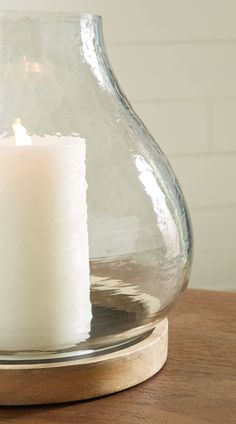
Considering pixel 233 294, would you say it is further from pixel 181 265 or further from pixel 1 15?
pixel 1 15

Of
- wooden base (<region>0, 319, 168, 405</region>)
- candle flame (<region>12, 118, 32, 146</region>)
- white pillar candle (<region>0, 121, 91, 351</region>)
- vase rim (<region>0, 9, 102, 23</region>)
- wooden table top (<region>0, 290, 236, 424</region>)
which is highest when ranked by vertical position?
vase rim (<region>0, 9, 102, 23</region>)

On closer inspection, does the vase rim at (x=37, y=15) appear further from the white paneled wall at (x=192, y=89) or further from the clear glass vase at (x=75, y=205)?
the white paneled wall at (x=192, y=89)

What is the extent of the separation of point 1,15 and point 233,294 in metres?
0.31

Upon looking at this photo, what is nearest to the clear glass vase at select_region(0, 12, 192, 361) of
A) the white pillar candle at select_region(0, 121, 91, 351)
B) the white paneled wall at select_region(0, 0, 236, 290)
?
the white pillar candle at select_region(0, 121, 91, 351)

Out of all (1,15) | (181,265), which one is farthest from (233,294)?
(1,15)

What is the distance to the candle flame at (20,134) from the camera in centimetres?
47

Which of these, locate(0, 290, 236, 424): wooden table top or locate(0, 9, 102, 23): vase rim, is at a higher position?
locate(0, 9, 102, 23): vase rim

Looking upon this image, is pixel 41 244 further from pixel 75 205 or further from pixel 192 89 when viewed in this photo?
pixel 192 89

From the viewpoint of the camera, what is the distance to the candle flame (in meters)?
0.47

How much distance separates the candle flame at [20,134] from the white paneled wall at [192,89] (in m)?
0.70

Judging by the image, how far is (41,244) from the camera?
447 millimetres

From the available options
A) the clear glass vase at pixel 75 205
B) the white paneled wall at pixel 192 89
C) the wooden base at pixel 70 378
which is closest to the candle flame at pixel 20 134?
the clear glass vase at pixel 75 205

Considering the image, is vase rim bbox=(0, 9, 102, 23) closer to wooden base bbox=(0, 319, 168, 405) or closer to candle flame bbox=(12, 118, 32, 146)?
candle flame bbox=(12, 118, 32, 146)

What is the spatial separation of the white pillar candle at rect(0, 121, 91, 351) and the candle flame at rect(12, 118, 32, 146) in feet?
0.05
